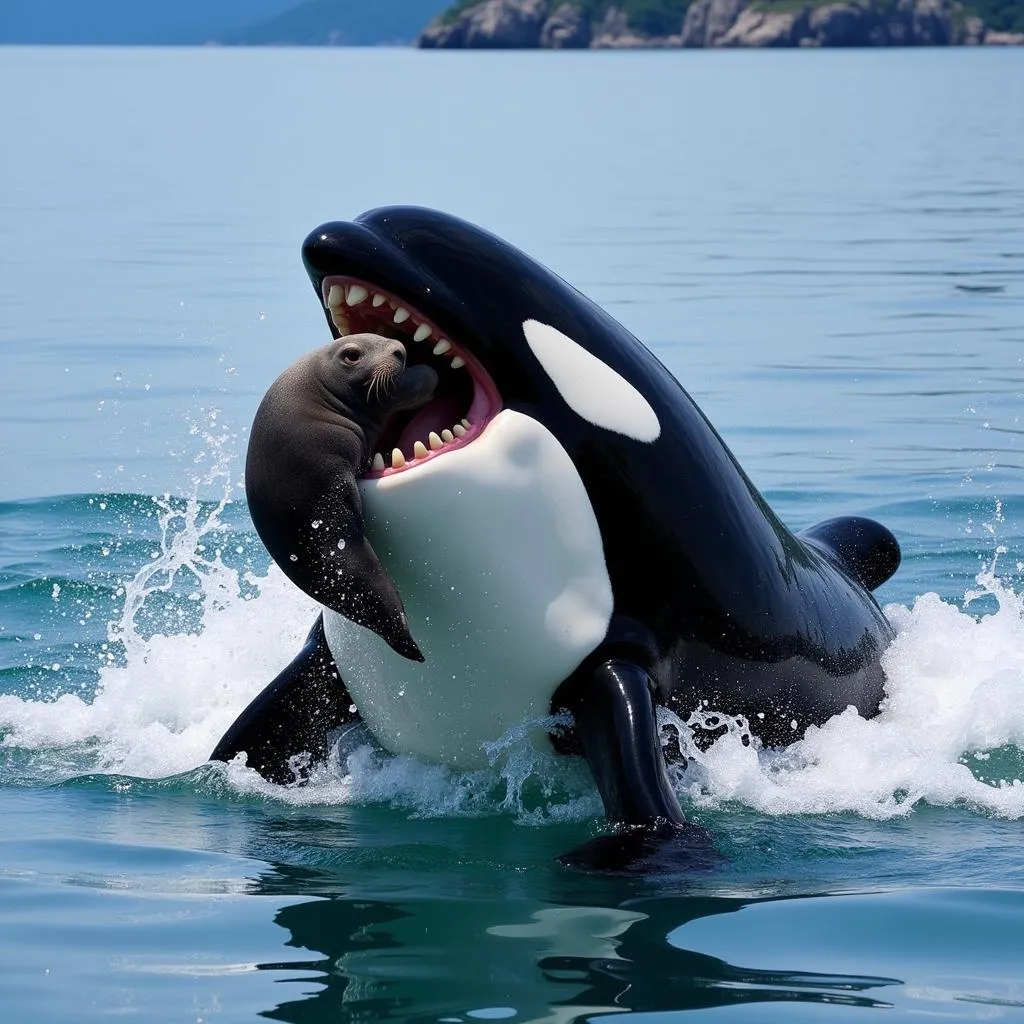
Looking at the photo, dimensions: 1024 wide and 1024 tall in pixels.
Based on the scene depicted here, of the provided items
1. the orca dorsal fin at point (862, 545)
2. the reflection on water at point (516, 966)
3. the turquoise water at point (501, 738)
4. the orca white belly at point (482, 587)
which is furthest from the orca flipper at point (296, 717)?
the orca dorsal fin at point (862, 545)

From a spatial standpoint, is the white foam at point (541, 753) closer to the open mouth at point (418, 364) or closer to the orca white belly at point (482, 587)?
the orca white belly at point (482, 587)

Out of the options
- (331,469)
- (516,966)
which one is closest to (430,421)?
(331,469)

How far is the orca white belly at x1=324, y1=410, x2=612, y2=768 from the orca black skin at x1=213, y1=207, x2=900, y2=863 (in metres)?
0.01

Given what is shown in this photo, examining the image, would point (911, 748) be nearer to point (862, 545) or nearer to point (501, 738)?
Answer: point (862, 545)

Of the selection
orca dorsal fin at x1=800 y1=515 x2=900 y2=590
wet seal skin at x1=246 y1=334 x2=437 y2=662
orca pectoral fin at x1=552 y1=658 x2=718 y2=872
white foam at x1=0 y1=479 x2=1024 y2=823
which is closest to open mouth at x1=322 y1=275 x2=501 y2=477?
wet seal skin at x1=246 y1=334 x2=437 y2=662

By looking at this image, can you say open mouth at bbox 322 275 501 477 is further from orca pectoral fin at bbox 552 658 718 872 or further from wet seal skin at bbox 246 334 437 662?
orca pectoral fin at bbox 552 658 718 872

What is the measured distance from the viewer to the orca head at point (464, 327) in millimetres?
7336

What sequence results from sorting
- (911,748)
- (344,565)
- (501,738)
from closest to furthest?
(344,565), (501,738), (911,748)

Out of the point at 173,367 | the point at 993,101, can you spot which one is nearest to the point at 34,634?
the point at 173,367

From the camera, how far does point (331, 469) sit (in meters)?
7.06

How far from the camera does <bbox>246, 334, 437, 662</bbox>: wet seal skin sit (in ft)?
23.1

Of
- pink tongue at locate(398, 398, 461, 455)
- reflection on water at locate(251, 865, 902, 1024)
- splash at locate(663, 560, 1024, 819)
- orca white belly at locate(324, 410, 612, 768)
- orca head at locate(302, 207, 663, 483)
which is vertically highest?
orca head at locate(302, 207, 663, 483)

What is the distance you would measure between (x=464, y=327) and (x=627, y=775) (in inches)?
68.6

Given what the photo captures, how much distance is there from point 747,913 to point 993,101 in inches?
3228
